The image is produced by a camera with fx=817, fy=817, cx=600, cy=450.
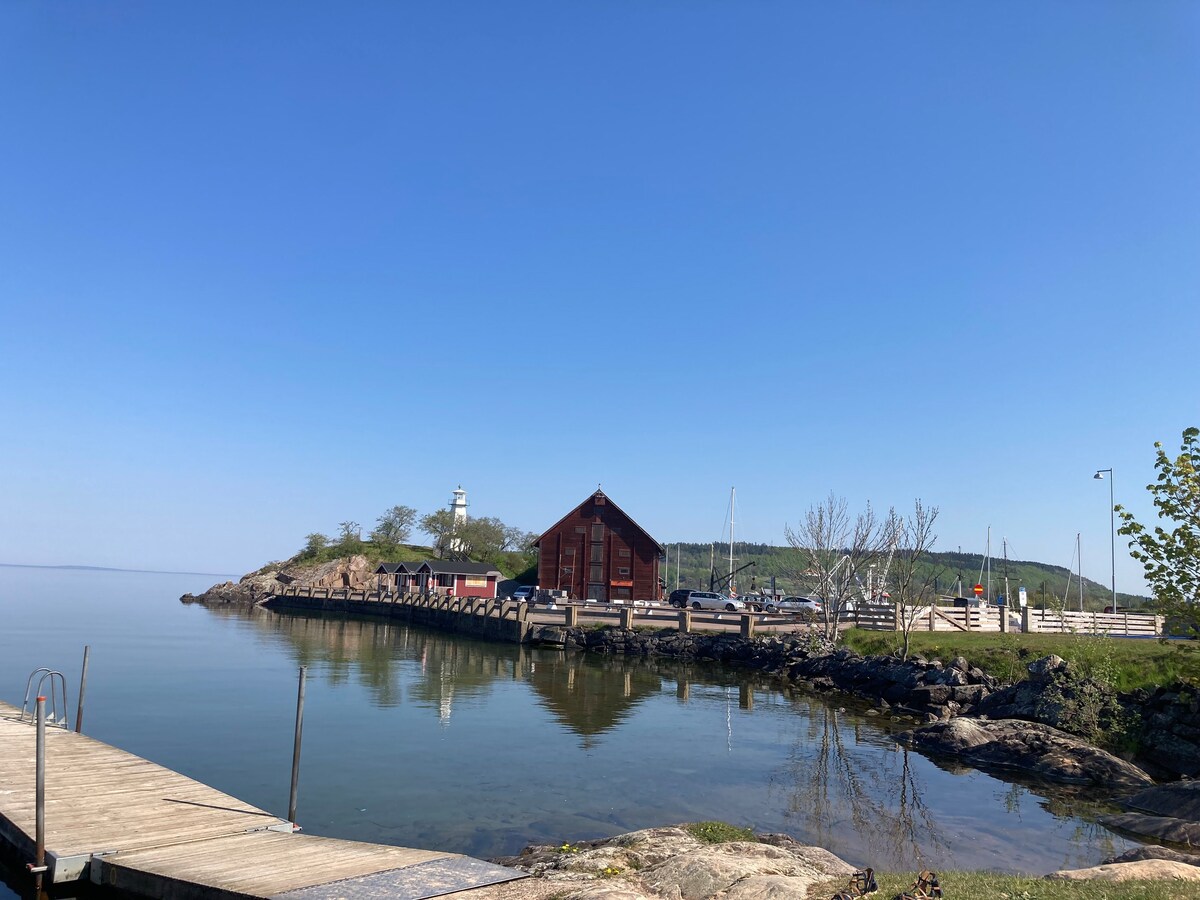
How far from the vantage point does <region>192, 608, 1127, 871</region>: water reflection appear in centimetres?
1434

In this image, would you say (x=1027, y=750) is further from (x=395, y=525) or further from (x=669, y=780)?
(x=395, y=525)

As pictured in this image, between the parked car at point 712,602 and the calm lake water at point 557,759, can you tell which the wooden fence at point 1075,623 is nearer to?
the calm lake water at point 557,759

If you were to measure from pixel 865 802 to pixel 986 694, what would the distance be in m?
11.7

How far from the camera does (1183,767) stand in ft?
63.5

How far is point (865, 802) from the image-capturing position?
17.0 metres

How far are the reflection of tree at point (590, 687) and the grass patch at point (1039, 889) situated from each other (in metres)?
14.4

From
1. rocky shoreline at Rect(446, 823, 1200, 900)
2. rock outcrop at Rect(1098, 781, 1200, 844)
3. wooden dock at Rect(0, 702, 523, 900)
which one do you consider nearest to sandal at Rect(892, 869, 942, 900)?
rocky shoreline at Rect(446, 823, 1200, 900)

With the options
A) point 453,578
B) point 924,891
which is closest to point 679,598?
point 453,578

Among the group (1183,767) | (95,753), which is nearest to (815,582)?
(1183,767)

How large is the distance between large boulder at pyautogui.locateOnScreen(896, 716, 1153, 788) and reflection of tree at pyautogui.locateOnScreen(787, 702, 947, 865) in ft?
4.28

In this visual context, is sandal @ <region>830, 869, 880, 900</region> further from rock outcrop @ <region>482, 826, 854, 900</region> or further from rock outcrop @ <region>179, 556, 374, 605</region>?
rock outcrop @ <region>179, 556, 374, 605</region>

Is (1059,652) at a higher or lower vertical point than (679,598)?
higher

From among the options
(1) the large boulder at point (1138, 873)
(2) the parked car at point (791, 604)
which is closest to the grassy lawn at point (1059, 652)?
(1) the large boulder at point (1138, 873)

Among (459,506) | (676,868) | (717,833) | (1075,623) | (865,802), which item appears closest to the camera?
(676,868)
